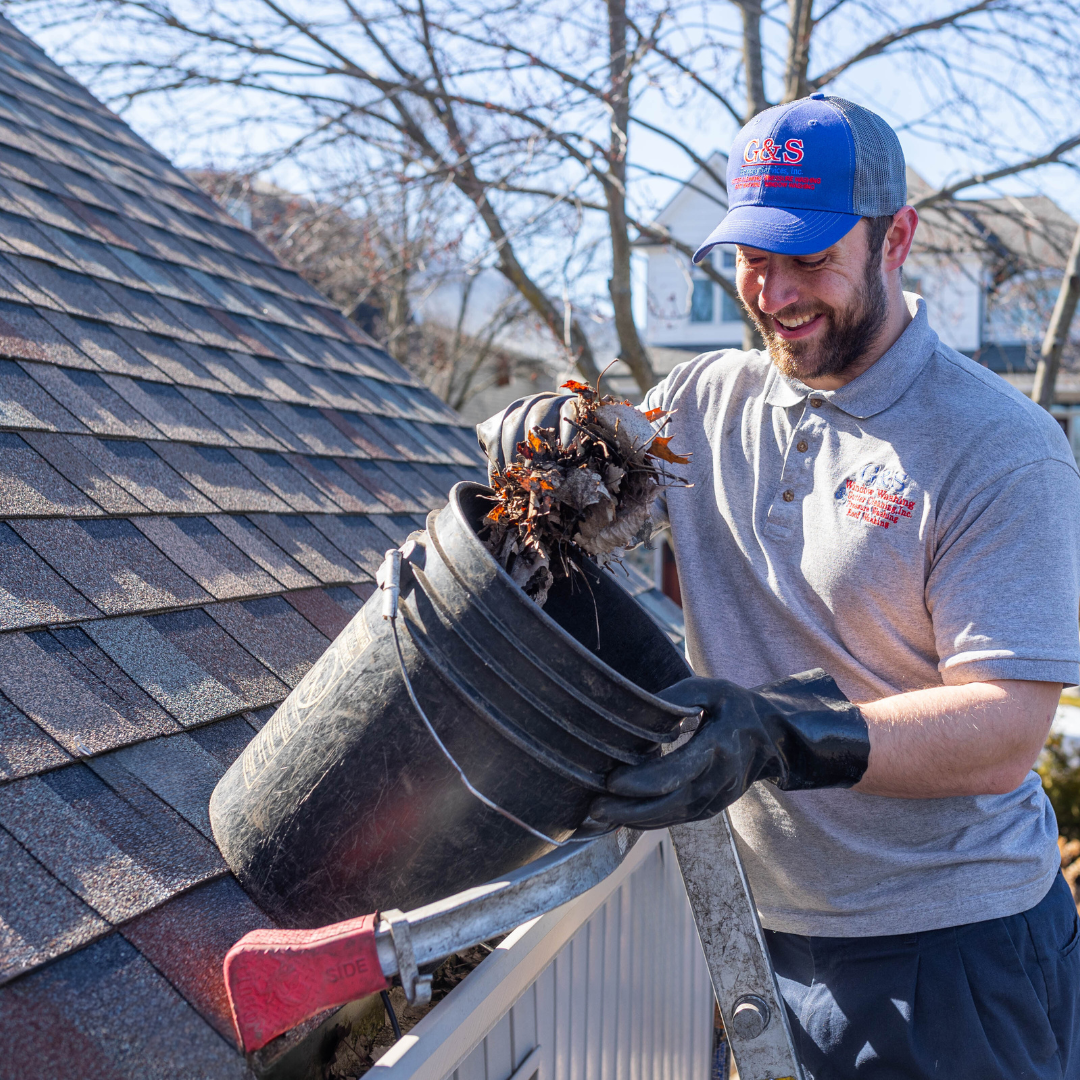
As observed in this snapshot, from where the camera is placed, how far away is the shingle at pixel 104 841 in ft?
3.82

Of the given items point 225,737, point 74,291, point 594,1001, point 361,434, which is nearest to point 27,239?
point 74,291

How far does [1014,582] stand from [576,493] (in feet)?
2.60

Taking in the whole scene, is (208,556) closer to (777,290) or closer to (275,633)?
(275,633)

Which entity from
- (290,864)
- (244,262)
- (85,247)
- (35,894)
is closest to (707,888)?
(290,864)

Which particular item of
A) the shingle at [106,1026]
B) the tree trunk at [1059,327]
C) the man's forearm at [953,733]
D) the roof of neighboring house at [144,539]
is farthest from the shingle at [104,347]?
the tree trunk at [1059,327]

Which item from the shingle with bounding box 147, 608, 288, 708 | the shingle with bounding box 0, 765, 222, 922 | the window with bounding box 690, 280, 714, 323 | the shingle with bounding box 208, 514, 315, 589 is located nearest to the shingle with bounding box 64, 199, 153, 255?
the shingle with bounding box 208, 514, 315, 589

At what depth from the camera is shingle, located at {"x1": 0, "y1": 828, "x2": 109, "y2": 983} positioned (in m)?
1.03

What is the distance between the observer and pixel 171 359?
8.77ft

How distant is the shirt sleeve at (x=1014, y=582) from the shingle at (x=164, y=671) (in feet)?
4.13

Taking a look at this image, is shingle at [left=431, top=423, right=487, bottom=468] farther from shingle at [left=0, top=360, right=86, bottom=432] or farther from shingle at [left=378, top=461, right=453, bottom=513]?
shingle at [left=0, top=360, right=86, bottom=432]

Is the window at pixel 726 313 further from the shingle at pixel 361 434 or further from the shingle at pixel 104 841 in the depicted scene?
the shingle at pixel 104 841

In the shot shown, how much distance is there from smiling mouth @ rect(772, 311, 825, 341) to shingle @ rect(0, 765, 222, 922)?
1399 mm

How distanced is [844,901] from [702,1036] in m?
1.91

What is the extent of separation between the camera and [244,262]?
3.83 metres
